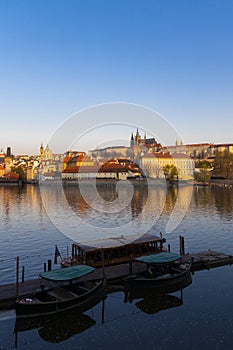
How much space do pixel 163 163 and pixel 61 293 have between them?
145472mm

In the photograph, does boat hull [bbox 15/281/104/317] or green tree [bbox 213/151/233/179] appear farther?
green tree [bbox 213/151/233/179]

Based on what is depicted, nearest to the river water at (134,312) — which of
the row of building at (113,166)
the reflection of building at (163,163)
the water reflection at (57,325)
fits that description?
the water reflection at (57,325)

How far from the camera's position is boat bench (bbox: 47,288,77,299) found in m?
17.4

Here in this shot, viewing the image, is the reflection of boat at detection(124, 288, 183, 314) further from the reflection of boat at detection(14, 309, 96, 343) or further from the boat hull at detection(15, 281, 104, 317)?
the reflection of boat at detection(14, 309, 96, 343)

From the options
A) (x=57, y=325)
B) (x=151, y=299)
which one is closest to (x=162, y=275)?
(x=151, y=299)

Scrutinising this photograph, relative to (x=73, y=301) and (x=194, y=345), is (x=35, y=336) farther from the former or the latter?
(x=194, y=345)

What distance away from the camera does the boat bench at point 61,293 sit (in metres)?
17.4

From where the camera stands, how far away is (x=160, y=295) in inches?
769

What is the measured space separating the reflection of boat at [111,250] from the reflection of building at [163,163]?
398ft

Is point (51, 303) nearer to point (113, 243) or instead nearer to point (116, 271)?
point (116, 271)

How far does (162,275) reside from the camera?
69.4 feet

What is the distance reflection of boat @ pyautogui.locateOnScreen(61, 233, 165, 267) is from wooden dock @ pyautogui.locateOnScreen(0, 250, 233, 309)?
767 millimetres

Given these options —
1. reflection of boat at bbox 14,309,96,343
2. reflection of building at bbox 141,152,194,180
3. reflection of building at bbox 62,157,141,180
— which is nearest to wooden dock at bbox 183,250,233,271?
reflection of boat at bbox 14,309,96,343

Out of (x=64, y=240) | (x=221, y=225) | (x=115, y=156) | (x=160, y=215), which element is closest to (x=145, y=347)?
(x=64, y=240)
